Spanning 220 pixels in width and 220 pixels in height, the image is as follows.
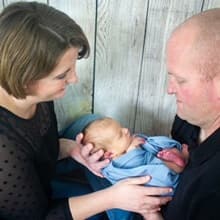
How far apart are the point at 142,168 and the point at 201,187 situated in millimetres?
263

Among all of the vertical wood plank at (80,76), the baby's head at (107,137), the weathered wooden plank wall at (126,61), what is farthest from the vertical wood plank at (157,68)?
the baby's head at (107,137)

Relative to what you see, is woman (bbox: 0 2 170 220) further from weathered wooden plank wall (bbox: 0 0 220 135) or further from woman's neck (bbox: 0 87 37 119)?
weathered wooden plank wall (bbox: 0 0 220 135)

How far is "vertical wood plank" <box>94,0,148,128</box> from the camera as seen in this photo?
122cm

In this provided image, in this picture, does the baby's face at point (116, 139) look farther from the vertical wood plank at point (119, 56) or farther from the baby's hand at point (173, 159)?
the vertical wood plank at point (119, 56)

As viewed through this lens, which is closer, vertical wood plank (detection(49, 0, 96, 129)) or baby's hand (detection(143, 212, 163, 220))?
baby's hand (detection(143, 212, 163, 220))

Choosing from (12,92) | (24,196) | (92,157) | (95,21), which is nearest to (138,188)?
(92,157)

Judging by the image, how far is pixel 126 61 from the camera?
1312mm

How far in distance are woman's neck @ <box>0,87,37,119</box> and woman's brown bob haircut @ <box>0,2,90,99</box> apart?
0.06 metres

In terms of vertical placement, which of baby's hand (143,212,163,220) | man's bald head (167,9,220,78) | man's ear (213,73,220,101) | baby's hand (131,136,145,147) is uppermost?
man's bald head (167,9,220,78)

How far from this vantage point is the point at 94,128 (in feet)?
3.72

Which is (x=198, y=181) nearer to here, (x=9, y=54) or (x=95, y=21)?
(x=9, y=54)

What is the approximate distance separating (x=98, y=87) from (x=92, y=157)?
33 cm

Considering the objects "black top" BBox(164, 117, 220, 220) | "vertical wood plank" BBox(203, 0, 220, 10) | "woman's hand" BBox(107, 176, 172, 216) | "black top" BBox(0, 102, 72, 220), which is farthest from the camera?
"vertical wood plank" BBox(203, 0, 220, 10)

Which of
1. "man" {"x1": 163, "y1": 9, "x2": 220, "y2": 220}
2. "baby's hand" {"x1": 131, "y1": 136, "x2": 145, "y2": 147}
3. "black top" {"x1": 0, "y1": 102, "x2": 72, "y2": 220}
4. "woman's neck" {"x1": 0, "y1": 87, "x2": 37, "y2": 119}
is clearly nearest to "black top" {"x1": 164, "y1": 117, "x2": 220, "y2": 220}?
"man" {"x1": 163, "y1": 9, "x2": 220, "y2": 220}
